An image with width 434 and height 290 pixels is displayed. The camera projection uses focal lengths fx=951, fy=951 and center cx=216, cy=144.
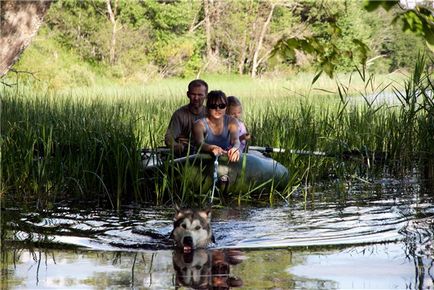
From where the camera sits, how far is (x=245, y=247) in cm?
745

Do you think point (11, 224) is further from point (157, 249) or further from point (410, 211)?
point (410, 211)

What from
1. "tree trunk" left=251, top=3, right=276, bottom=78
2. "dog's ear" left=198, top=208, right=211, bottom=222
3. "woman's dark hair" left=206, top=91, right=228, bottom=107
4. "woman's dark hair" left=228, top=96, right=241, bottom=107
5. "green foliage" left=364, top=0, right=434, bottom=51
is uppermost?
"tree trunk" left=251, top=3, right=276, bottom=78

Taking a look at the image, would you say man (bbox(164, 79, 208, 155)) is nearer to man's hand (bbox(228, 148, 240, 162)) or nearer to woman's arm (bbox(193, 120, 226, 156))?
woman's arm (bbox(193, 120, 226, 156))

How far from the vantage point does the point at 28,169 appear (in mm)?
9906

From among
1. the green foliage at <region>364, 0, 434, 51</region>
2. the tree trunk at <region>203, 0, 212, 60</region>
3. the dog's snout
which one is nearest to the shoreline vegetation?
the dog's snout

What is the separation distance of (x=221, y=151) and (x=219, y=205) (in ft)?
1.85

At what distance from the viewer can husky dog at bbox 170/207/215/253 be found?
7.22m

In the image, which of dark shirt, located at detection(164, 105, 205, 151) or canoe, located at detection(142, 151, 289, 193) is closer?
canoe, located at detection(142, 151, 289, 193)

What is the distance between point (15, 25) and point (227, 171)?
2.92 metres

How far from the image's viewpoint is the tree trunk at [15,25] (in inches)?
319

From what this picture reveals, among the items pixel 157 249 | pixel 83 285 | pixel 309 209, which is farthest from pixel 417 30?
pixel 309 209

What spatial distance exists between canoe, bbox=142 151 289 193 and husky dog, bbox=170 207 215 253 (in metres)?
2.16

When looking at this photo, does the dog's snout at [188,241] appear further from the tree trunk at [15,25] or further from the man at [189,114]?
the man at [189,114]

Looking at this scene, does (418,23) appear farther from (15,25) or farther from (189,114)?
(189,114)
